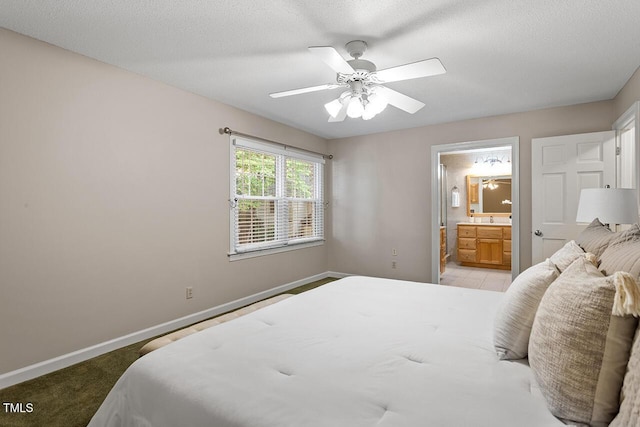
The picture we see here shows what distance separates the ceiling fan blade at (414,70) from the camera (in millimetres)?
1989

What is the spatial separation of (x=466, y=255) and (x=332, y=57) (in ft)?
19.8

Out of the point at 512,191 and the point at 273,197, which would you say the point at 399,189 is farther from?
the point at 273,197

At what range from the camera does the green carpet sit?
1915 mm

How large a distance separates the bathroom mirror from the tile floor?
1293mm

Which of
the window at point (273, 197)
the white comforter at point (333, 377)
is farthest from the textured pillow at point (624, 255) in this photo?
the window at point (273, 197)

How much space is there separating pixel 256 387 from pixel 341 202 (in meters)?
4.55

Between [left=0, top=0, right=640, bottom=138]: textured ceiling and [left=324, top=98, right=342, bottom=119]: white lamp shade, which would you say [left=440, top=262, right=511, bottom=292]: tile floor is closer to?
[left=0, top=0, right=640, bottom=138]: textured ceiling

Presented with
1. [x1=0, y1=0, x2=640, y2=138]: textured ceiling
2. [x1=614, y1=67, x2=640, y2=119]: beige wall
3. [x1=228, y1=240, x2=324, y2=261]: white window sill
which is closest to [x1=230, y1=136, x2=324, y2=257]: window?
[x1=228, y1=240, x2=324, y2=261]: white window sill

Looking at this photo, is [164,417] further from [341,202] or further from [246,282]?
[341,202]

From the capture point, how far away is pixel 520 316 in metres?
1.35

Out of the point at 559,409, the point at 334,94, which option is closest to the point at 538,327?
the point at 559,409

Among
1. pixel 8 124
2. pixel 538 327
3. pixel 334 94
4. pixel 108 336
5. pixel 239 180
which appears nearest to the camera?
pixel 538 327

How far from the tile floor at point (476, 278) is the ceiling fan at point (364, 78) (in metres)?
3.70

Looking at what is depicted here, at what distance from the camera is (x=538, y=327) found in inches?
45.2
